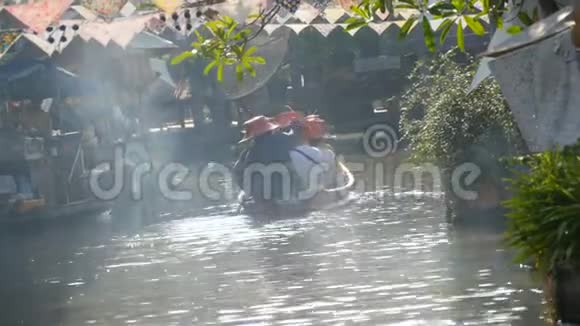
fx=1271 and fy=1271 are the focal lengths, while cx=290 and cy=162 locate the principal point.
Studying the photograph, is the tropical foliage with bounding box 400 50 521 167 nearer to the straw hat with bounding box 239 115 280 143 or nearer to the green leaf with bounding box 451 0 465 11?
the straw hat with bounding box 239 115 280 143

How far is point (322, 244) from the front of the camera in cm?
1591

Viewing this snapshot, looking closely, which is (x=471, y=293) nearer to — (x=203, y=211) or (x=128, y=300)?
(x=128, y=300)

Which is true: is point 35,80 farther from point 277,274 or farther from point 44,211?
point 277,274

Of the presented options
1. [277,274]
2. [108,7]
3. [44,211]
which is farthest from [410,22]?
[108,7]

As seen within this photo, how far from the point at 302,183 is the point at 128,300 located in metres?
7.73

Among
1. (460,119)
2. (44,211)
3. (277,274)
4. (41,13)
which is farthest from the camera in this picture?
(41,13)

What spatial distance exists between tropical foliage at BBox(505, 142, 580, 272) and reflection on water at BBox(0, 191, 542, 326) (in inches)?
67.1

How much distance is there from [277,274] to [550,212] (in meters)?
5.74

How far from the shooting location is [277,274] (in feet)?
45.2

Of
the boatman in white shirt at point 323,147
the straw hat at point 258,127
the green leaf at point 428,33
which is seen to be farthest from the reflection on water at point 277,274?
→ the green leaf at point 428,33

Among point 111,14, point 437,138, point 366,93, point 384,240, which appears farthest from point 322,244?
point 366,93

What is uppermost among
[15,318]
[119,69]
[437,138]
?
[119,69]

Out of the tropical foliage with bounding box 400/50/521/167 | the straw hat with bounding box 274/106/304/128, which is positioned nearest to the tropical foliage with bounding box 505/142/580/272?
the tropical foliage with bounding box 400/50/521/167

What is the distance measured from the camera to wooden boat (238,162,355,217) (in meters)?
19.6
